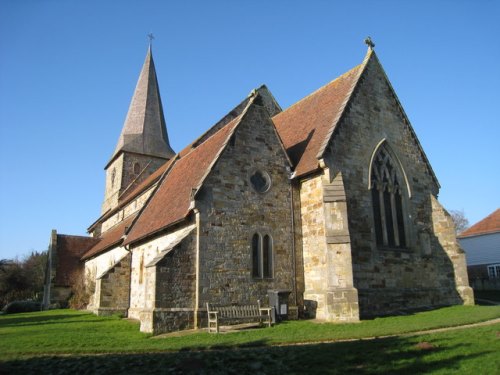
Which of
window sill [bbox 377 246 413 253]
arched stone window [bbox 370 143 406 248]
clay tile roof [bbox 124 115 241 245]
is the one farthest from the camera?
arched stone window [bbox 370 143 406 248]

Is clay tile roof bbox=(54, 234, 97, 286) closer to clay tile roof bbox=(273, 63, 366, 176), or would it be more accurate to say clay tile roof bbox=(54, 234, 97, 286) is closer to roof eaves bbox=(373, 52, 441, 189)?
clay tile roof bbox=(273, 63, 366, 176)

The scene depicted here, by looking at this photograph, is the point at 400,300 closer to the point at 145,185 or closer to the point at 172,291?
the point at 172,291

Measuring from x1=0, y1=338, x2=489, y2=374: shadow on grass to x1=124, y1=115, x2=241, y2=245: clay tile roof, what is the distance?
718 centimetres

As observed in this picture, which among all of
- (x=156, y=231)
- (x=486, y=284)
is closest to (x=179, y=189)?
(x=156, y=231)

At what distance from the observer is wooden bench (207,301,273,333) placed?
15.1 meters

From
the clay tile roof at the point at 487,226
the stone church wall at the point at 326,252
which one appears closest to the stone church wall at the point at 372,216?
the stone church wall at the point at 326,252

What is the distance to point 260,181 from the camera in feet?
59.1

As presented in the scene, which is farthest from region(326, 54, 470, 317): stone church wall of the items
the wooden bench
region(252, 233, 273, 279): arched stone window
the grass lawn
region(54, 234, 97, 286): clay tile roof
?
region(54, 234, 97, 286): clay tile roof

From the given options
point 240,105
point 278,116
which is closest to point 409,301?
point 278,116

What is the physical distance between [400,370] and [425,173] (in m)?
16.4

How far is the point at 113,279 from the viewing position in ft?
73.2

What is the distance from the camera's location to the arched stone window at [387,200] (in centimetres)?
1941

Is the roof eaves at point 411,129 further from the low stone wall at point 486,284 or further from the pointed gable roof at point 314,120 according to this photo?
the low stone wall at point 486,284

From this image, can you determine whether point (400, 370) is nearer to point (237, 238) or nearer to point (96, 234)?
point (237, 238)
